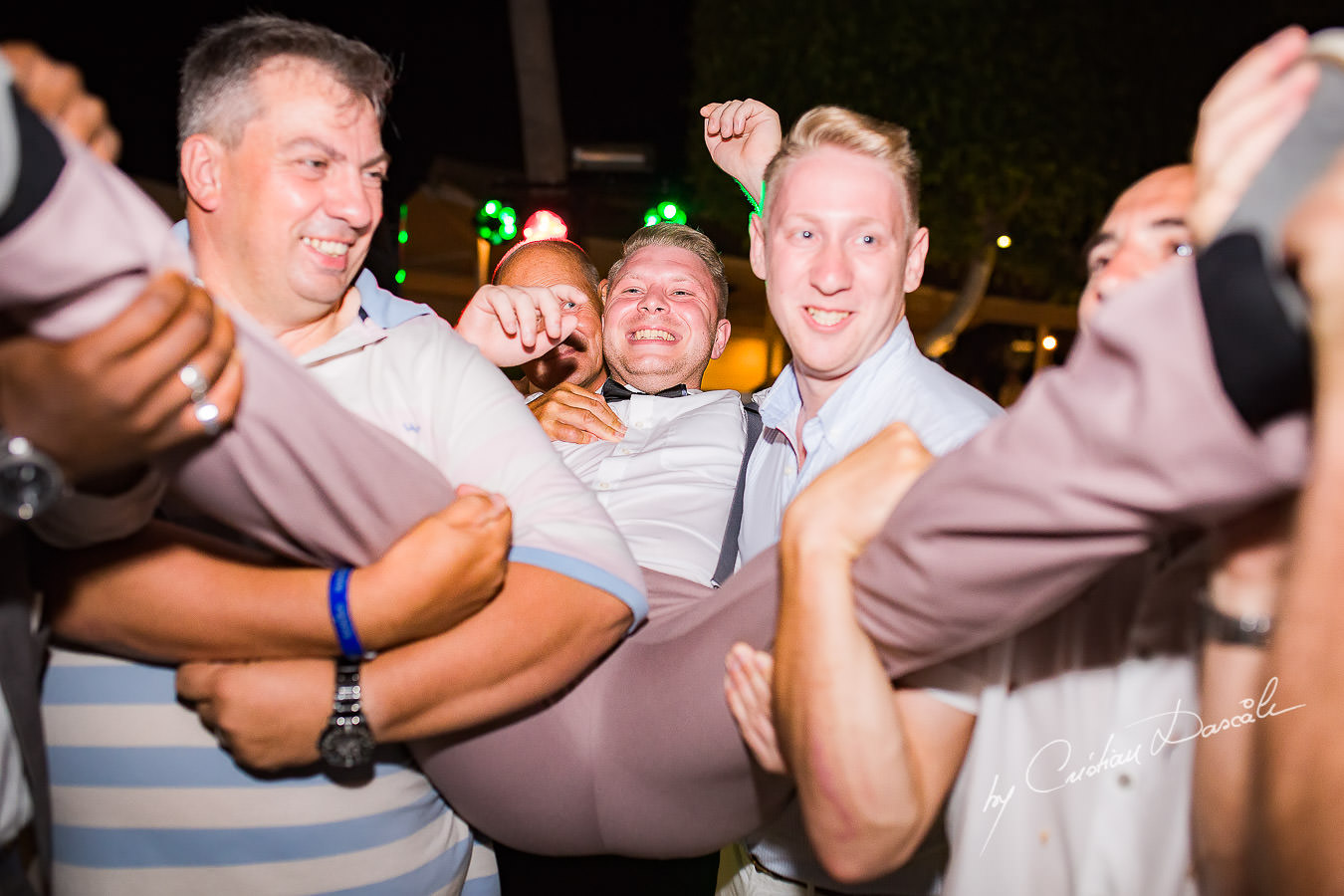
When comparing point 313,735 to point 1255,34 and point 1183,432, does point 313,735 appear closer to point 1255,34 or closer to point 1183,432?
point 1183,432

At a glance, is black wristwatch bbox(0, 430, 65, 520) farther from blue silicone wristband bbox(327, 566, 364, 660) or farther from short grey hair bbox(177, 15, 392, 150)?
short grey hair bbox(177, 15, 392, 150)

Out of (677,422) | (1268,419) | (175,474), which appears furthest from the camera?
(677,422)

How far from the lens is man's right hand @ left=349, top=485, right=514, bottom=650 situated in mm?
1202

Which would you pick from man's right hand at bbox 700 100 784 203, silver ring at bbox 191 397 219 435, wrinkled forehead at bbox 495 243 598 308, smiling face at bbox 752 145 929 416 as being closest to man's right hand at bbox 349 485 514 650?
silver ring at bbox 191 397 219 435

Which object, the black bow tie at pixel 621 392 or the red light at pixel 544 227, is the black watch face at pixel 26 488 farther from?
the red light at pixel 544 227

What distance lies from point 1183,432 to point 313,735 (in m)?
1.19

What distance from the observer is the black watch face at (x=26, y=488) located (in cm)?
96

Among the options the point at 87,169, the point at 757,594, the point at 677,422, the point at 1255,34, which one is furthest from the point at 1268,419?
the point at 1255,34

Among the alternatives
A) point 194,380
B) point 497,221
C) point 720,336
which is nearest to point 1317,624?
point 194,380

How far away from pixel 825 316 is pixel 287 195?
1.03m

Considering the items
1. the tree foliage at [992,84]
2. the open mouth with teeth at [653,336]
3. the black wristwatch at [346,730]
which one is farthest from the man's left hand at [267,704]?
the tree foliage at [992,84]

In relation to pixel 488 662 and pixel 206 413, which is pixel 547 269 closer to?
pixel 488 662

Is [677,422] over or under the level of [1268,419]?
under

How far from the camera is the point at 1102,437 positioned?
0.75 metres
